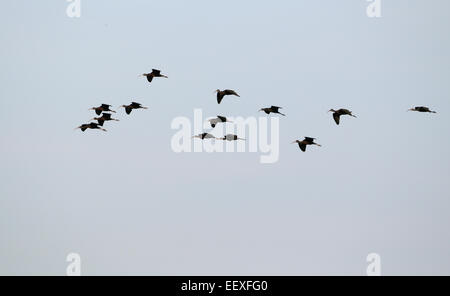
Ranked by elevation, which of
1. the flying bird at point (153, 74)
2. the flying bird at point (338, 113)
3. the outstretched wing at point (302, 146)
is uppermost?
the flying bird at point (153, 74)

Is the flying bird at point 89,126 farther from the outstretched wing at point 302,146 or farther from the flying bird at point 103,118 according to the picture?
the outstretched wing at point 302,146

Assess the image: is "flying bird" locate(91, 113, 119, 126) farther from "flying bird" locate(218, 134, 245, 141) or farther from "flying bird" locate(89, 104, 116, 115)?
"flying bird" locate(218, 134, 245, 141)

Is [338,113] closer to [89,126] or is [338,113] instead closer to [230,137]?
[230,137]

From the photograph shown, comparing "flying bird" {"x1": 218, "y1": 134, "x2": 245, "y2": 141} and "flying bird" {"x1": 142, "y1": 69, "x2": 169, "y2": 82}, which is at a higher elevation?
"flying bird" {"x1": 142, "y1": 69, "x2": 169, "y2": 82}

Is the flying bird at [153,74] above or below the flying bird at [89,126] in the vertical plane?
above

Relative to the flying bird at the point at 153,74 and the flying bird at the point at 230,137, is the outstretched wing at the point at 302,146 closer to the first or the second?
the flying bird at the point at 230,137

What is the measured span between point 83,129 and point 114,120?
2907 millimetres

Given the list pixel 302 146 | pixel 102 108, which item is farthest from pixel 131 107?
pixel 302 146
